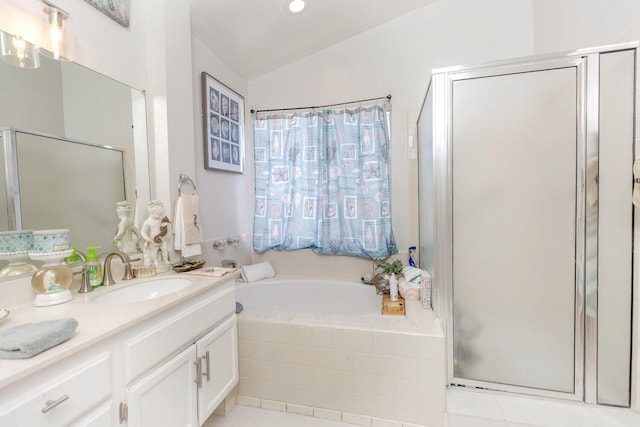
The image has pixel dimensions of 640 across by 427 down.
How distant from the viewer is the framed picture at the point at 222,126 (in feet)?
7.21

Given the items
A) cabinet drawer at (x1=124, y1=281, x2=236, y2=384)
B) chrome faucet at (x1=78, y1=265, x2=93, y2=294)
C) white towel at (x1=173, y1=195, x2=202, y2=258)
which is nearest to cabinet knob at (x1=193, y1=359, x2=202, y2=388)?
cabinet drawer at (x1=124, y1=281, x2=236, y2=384)

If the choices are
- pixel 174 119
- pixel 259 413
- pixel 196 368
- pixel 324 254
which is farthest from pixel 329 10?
pixel 259 413

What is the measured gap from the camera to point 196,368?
4.11ft

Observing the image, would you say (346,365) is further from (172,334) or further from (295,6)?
(295,6)

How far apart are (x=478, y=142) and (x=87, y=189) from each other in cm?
201

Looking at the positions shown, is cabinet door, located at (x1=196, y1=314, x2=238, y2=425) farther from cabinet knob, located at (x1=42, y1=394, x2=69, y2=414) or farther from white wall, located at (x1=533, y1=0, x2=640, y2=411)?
white wall, located at (x1=533, y1=0, x2=640, y2=411)

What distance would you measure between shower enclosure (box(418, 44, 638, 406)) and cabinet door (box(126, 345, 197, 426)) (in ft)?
4.29

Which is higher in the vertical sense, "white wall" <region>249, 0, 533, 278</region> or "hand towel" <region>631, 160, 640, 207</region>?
"white wall" <region>249, 0, 533, 278</region>

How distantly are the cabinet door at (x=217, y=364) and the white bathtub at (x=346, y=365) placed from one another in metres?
0.14

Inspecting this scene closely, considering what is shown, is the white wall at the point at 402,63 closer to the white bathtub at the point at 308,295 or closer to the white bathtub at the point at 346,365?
the white bathtub at the point at 308,295

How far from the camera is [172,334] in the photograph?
1112 millimetres

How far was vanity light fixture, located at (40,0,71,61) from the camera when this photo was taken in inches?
47.0

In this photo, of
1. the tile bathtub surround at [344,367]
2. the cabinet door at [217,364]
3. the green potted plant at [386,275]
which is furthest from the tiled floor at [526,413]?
the cabinet door at [217,364]

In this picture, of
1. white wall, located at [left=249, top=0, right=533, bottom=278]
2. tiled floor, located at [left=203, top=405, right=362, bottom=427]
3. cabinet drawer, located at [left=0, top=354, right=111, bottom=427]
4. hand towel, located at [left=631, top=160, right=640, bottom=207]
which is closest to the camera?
cabinet drawer, located at [left=0, top=354, right=111, bottom=427]
